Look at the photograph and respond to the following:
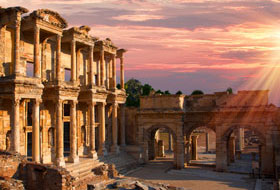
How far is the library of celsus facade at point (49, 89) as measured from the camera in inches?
826

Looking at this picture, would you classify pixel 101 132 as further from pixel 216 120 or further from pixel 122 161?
pixel 216 120

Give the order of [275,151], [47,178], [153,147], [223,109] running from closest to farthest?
[47,178] < [275,151] < [223,109] < [153,147]

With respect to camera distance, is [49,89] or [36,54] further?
[49,89]

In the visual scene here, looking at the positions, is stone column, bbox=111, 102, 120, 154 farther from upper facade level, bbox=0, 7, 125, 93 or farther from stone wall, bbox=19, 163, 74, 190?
stone wall, bbox=19, 163, 74, 190

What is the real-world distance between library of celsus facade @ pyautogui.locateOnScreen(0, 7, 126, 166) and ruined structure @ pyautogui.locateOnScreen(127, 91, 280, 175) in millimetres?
4366

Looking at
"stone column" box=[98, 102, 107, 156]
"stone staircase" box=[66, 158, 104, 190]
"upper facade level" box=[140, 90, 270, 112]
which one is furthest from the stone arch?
"stone staircase" box=[66, 158, 104, 190]

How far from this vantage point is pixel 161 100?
1215 inches

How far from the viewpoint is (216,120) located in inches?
1104

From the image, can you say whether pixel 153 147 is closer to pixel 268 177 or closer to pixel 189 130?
pixel 189 130

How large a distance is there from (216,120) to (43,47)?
1801 centimetres

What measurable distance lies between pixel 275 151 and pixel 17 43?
22.6 metres

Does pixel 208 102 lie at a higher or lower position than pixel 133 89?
lower

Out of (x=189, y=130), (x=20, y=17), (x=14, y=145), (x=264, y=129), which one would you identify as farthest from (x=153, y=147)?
(x=20, y=17)

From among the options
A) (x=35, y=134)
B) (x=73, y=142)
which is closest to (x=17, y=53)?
(x=35, y=134)
